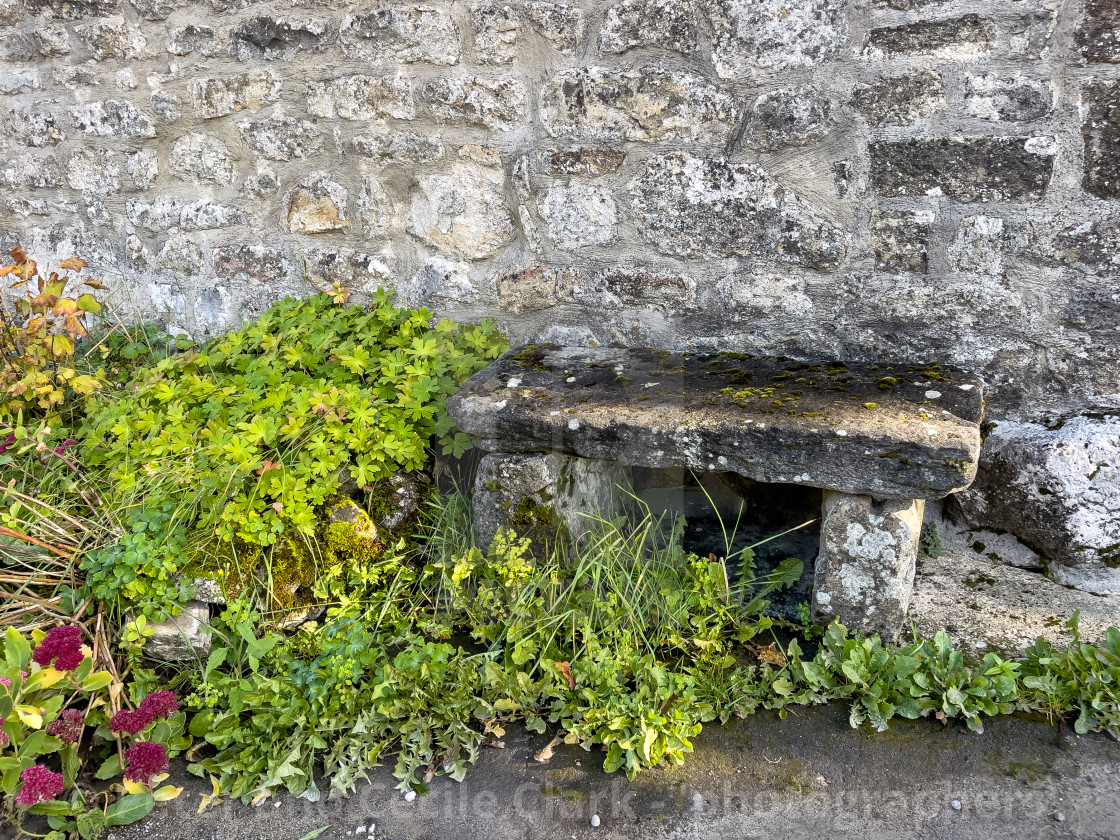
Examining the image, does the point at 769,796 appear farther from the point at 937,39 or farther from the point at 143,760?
the point at 937,39

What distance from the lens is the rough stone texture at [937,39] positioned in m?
2.08

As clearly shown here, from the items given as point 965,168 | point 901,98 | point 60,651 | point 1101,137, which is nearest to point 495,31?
point 901,98

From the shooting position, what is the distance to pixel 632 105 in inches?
95.5

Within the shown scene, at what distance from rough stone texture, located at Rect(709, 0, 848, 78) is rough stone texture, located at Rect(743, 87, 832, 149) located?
0.09m

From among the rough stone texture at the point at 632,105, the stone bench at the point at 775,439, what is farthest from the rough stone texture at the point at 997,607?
the rough stone texture at the point at 632,105

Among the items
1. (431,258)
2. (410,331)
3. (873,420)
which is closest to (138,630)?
(410,331)

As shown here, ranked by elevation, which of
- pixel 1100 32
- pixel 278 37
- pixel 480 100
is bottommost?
pixel 480 100

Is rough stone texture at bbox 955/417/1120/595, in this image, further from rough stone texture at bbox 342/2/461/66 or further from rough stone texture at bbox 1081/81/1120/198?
rough stone texture at bbox 342/2/461/66

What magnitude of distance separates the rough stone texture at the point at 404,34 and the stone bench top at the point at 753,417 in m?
1.15

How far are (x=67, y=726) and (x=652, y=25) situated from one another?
2.55m

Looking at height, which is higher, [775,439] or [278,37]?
[278,37]

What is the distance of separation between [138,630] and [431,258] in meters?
1.59

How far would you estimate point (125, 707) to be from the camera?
1.99m

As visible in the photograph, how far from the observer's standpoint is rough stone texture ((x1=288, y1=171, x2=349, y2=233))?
2838 mm
